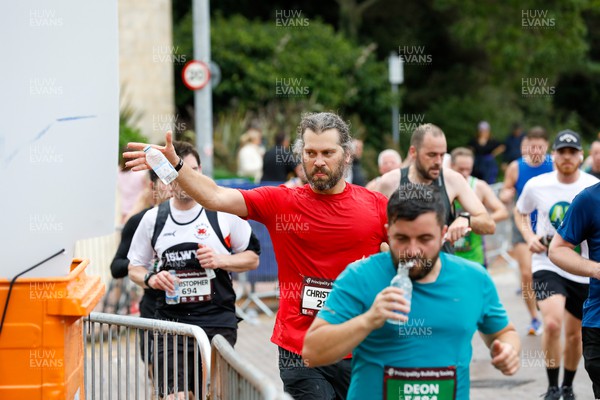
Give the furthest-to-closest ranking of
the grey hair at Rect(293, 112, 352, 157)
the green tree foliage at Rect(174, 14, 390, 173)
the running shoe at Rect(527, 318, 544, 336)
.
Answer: the green tree foliage at Rect(174, 14, 390, 173) → the running shoe at Rect(527, 318, 544, 336) → the grey hair at Rect(293, 112, 352, 157)

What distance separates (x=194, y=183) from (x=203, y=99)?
35.0 feet

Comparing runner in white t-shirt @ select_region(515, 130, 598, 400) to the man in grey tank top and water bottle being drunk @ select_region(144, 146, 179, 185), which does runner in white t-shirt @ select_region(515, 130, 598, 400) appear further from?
water bottle being drunk @ select_region(144, 146, 179, 185)

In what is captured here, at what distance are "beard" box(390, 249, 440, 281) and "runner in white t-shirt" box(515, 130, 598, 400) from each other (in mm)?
4900

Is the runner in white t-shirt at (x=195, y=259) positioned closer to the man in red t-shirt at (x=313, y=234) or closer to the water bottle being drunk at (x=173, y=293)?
the water bottle being drunk at (x=173, y=293)

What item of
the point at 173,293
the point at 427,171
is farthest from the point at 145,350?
the point at 427,171

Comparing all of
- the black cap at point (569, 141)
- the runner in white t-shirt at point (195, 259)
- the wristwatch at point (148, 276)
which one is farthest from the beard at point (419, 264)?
the black cap at point (569, 141)

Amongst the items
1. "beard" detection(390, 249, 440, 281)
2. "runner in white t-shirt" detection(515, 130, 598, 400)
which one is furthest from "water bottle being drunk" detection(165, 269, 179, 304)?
"runner in white t-shirt" detection(515, 130, 598, 400)

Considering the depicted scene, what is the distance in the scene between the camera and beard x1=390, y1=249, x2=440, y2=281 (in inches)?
159

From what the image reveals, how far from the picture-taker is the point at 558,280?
8969 millimetres

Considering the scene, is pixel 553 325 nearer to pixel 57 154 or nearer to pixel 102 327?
pixel 102 327

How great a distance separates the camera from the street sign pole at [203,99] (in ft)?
51.6

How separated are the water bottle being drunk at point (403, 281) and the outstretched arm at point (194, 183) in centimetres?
169

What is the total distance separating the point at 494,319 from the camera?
428 cm

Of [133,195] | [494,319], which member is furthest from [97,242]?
[494,319]
